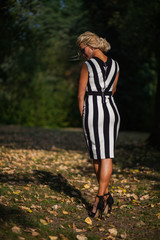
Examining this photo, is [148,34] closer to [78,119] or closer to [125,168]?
[125,168]

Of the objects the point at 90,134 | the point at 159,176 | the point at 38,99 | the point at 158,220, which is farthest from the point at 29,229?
the point at 38,99

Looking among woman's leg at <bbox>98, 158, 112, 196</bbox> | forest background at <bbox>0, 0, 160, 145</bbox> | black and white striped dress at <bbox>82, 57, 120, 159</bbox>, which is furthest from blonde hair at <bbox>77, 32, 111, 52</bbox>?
forest background at <bbox>0, 0, 160, 145</bbox>

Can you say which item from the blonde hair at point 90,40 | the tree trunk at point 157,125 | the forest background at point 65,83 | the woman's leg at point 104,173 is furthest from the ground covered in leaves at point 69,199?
the forest background at point 65,83

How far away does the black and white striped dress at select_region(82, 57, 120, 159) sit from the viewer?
352 centimetres

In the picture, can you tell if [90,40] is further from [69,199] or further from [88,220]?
[69,199]

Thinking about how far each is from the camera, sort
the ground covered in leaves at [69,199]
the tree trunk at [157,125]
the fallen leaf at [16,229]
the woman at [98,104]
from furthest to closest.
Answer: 1. the tree trunk at [157,125]
2. the woman at [98,104]
3. the ground covered in leaves at [69,199]
4. the fallen leaf at [16,229]

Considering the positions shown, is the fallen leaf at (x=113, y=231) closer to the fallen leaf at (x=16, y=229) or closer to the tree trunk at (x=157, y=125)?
the fallen leaf at (x=16, y=229)

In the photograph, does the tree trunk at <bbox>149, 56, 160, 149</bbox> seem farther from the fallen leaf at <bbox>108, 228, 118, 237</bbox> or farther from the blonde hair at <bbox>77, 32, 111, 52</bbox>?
the fallen leaf at <bbox>108, 228, 118, 237</bbox>

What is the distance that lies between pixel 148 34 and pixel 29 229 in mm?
8318

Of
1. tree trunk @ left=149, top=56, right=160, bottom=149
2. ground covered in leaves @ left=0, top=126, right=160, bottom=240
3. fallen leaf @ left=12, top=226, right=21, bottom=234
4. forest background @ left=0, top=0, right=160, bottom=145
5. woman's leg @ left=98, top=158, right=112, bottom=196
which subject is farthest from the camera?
forest background @ left=0, top=0, right=160, bottom=145

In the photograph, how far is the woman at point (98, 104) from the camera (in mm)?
3513

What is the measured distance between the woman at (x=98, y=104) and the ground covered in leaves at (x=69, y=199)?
1.28ft

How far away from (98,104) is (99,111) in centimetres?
8

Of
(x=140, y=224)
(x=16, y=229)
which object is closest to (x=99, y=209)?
(x=140, y=224)
